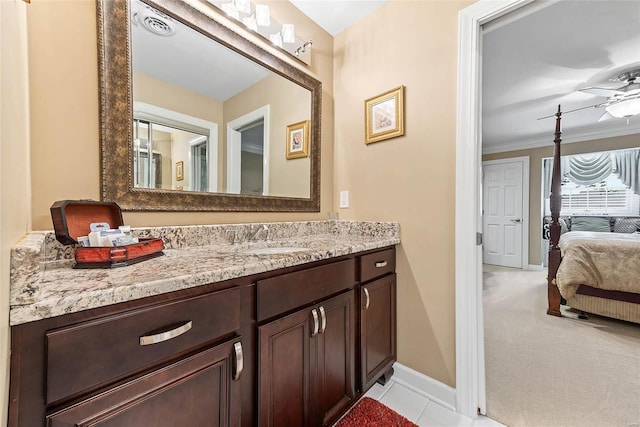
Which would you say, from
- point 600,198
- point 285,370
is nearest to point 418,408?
point 285,370

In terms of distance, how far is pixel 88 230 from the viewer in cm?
92

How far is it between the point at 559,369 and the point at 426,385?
3.33 feet

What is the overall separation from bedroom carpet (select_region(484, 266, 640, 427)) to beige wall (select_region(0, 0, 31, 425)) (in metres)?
1.93

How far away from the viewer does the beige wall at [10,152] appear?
45cm

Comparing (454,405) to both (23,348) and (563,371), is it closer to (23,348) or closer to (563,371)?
(563,371)

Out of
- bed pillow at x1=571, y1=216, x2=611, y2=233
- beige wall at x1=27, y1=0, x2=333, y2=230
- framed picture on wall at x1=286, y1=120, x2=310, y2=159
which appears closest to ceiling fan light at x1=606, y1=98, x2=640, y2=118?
bed pillow at x1=571, y1=216, x2=611, y2=233

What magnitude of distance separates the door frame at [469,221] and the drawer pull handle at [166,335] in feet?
4.26

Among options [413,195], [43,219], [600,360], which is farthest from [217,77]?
[600,360]

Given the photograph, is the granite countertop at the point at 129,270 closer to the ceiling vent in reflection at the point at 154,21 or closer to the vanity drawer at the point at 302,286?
the vanity drawer at the point at 302,286

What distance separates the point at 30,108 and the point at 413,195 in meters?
1.73

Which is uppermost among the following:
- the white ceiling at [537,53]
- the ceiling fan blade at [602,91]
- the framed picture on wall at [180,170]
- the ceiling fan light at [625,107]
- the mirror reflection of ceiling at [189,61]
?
→ the white ceiling at [537,53]

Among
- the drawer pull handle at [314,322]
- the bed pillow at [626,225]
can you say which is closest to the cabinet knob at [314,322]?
the drawer pull handle at [314,322]

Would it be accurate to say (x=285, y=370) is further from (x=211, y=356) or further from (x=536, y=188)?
(x=536, y=188)

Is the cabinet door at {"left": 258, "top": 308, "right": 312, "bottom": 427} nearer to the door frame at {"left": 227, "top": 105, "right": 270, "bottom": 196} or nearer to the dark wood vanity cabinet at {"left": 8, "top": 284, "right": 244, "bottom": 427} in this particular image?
the dark wood vanity cabinet at {"left": 8, "top": 284, "right": 244, "bottom": 427}
